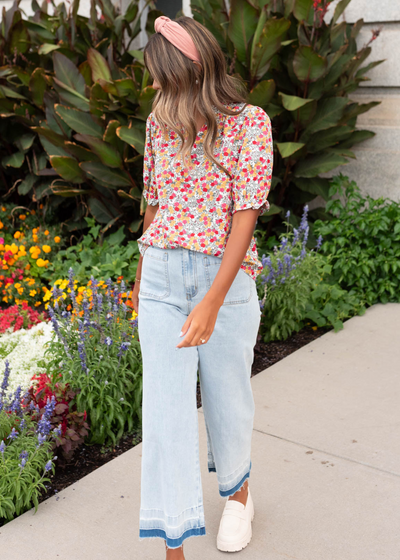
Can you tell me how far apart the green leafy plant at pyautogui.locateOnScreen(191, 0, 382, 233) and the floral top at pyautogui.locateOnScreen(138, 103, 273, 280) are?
274 centimetres

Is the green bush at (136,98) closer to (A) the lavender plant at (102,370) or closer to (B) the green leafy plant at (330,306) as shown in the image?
(B) the green leafy plant at (330,306)

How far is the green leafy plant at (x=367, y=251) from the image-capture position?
14.9 feet

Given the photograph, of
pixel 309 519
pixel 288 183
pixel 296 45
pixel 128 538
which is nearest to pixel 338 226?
pixel 288 183

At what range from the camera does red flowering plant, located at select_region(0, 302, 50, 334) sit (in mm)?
4305

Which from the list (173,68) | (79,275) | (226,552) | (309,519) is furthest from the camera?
(79,275)

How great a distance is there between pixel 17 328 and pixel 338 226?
2541 mm

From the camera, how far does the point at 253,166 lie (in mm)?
1756

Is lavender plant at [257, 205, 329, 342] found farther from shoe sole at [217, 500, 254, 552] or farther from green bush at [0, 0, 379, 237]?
shoe sole at [217, 500, 254, 552]

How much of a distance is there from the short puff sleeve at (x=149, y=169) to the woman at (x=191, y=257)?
1.5 inches

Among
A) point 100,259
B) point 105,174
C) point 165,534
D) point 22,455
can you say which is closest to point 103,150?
point 105,174

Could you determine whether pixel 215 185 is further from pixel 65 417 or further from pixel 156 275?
pixel 65 417

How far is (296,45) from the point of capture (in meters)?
4.91

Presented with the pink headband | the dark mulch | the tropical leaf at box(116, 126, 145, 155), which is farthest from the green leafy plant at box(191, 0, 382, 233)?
the pink headband

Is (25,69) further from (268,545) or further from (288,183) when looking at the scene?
(268,545)
